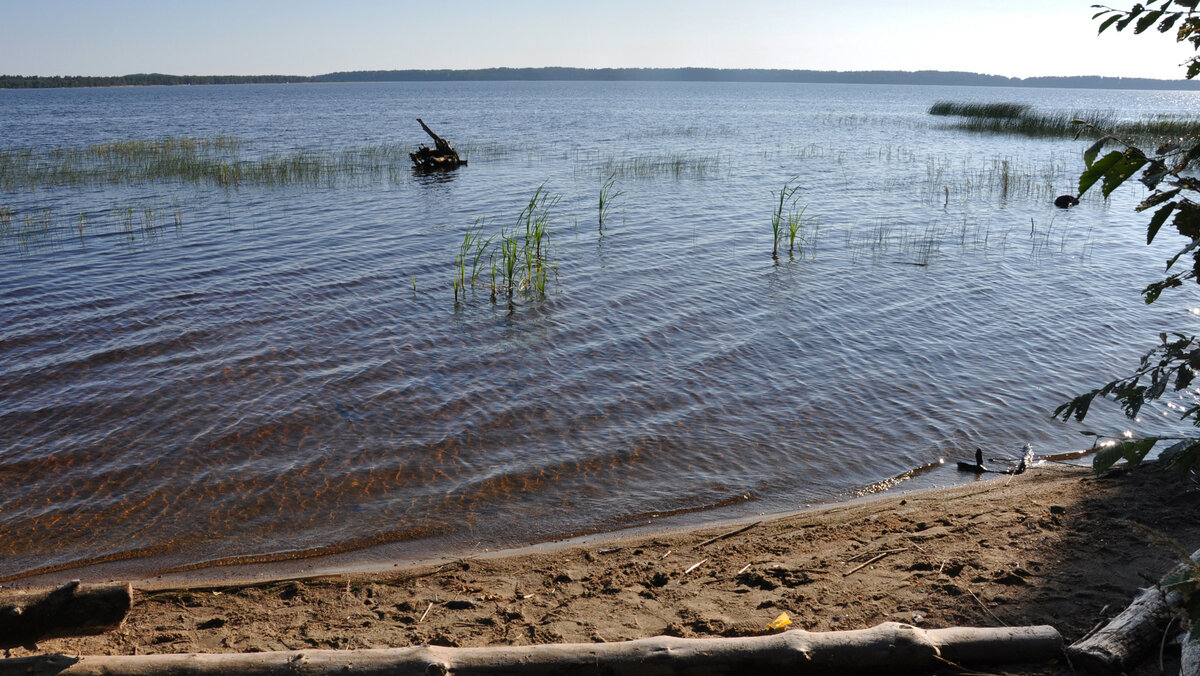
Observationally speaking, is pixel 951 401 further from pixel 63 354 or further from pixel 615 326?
pixel 63 354

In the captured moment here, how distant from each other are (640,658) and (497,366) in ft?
20.5

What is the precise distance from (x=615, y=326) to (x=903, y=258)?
7196 millimetres

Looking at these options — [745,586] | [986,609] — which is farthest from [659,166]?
[986,609]

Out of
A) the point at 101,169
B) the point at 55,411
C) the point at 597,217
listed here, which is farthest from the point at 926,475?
the point at 101,169

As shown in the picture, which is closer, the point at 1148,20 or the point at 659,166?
the point at 1148,20

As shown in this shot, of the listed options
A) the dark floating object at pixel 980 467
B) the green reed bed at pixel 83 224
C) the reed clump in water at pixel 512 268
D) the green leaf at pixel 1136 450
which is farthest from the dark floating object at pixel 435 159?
the green leaf at pixel 1136 450

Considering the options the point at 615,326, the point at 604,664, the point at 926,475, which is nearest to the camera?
the point at 604,664

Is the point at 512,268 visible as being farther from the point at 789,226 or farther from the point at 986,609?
the point at 986,609

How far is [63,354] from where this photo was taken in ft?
30.7

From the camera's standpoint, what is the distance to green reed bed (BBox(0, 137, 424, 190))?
2364 cm

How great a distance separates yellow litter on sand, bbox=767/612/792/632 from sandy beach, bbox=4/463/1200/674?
62mm

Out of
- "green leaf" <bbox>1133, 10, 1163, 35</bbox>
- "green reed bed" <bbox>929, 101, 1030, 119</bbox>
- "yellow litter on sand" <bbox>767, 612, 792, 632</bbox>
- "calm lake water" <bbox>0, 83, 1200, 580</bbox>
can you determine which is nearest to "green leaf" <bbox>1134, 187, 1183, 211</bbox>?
"green leaf" <bbox>1133, 10, 1163, 35</bbox>

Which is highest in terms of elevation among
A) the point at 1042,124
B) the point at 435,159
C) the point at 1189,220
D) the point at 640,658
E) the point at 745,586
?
the point at 1042,124

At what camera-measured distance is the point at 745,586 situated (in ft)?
14.8
